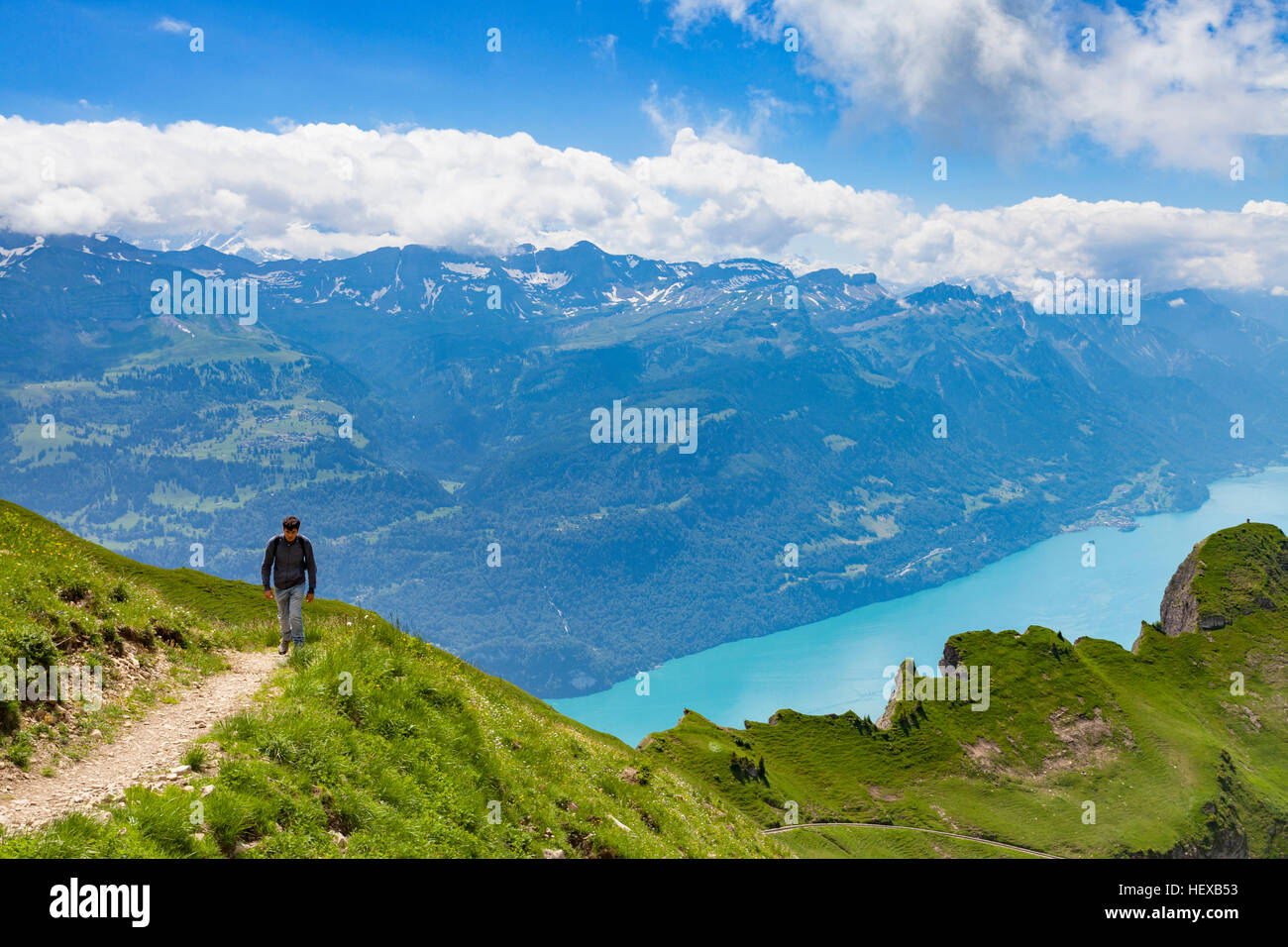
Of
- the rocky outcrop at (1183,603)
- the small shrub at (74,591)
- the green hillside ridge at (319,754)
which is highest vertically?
the small shrub at (74,591)

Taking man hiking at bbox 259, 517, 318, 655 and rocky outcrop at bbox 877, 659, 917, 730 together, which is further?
rocky outcrop at bbox 877, 659, 917, 730

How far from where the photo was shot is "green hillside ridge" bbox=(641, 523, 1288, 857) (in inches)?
3187

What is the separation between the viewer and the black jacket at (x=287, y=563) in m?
21.0

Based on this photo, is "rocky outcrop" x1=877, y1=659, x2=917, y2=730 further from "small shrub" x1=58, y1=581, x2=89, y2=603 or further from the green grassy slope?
"small shrub" x1=58, y1=581, x2=89, y2=603

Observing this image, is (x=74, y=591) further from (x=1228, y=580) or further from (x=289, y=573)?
(x=1228, y=580)

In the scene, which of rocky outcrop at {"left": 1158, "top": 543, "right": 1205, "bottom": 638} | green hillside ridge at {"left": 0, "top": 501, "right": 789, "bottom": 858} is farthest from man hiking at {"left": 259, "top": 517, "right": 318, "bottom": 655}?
rocky outcrop at {"left": 1158, "top": 543, "right": 1205, "bottom": 638}

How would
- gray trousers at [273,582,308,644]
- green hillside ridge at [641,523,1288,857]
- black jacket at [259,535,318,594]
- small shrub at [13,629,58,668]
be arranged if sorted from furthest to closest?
green hillside ridge at [641,523,1288,857], gray trousers at [273,582,308,644], black jacket at [259,535,318,594], small shrub at [13,629,58,668]

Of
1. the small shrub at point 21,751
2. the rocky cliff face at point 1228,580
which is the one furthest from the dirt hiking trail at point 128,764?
the rocky cliff face at point 1228,580

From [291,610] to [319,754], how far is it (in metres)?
9.23

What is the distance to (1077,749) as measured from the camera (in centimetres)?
9725

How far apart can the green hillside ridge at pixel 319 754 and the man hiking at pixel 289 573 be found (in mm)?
1078

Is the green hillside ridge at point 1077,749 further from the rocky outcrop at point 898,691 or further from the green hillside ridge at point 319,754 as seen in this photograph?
the green hillside ridge at point 319,754

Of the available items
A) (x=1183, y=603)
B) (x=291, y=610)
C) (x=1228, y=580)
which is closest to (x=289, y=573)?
(x=291, y=610)
